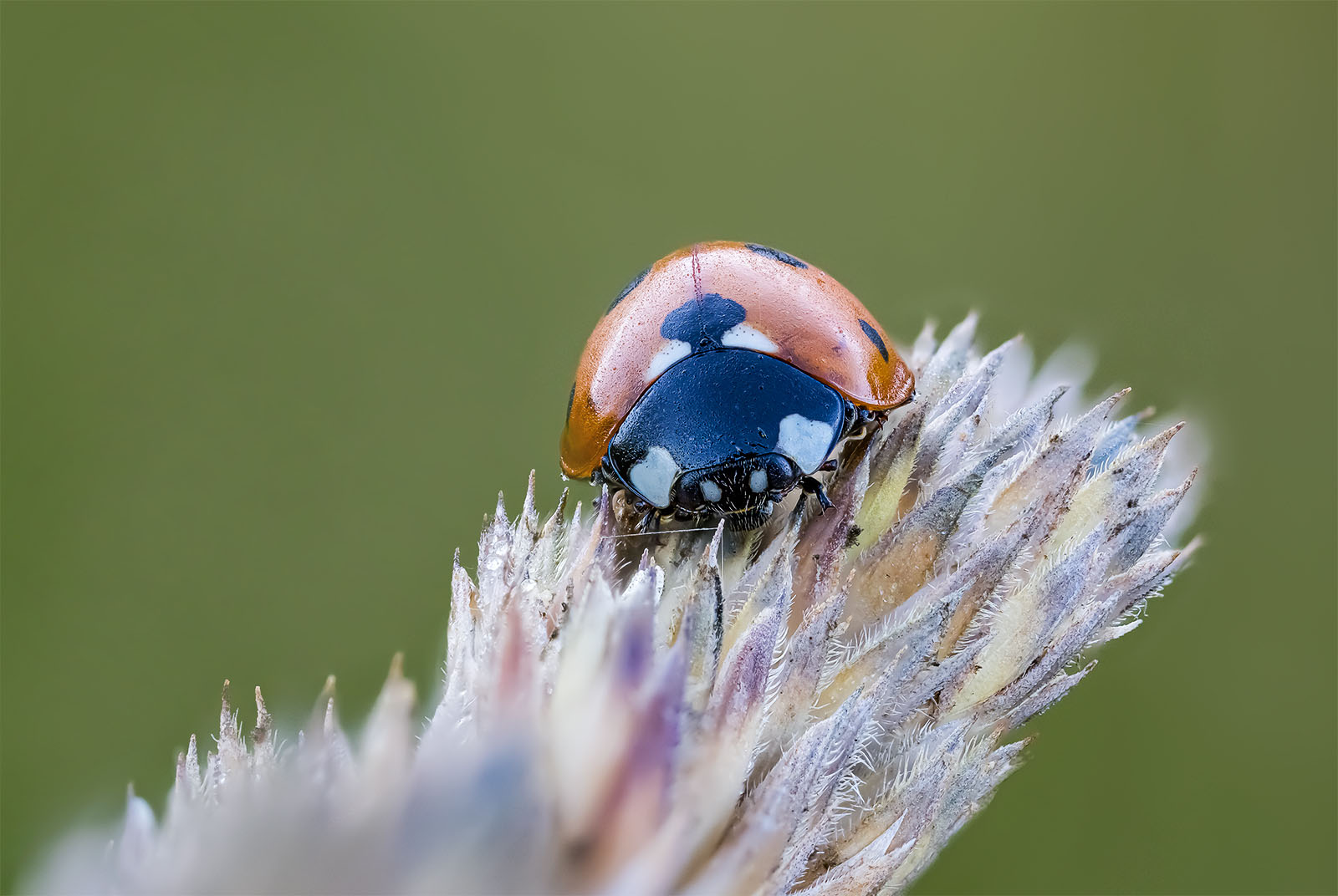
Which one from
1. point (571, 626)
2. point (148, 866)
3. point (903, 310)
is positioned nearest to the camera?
point (148, 866)

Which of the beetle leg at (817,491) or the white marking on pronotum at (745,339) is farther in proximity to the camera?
the white marking on pronotum at (745,339)

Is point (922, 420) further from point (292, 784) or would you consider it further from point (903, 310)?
point (903, 310)

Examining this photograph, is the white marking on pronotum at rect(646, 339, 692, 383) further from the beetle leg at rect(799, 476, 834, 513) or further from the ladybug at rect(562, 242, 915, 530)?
the beetle leg at rect(799, 476, 834, 513)

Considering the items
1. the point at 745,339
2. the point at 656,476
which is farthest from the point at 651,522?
the point at 745,339

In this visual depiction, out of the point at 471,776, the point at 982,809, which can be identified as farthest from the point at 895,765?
the point at 471,776

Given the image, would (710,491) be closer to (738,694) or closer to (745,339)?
(745,339)

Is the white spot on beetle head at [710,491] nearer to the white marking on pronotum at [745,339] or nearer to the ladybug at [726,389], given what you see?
the ladybug at [726,389]

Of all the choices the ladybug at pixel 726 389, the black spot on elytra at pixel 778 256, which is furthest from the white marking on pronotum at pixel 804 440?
the black spot on elytra at pixel 778 256
